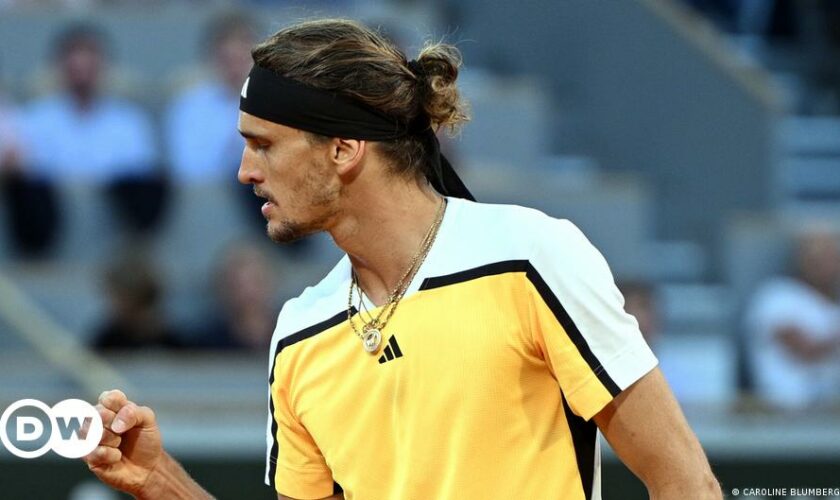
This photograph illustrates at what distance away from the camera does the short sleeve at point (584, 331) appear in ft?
9.27

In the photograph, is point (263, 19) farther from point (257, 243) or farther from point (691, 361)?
point (691, 361)

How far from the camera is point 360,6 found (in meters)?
9.61

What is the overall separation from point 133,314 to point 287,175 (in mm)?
4235

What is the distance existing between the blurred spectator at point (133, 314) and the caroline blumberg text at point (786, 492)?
107 inches

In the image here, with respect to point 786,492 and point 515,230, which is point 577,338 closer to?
point 515,230

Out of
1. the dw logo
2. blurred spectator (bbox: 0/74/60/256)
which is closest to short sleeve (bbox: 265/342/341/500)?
the dw logo

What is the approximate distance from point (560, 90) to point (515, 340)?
7.55 meters

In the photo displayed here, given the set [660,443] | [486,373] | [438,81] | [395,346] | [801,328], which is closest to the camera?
[660,443]

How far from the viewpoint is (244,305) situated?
7.20 metres

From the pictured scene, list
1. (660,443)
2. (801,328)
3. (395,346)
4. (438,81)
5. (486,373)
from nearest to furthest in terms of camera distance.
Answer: (660,443) < (486,373) < (395,346) < (438,81) < (801,328)

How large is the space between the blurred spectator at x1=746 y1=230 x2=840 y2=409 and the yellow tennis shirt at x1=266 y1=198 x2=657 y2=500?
4.44 meters

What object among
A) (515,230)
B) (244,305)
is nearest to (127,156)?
(244,305)

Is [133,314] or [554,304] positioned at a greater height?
[554,304]

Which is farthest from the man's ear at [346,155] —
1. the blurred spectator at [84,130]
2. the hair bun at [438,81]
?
the blurred spectator at [84,130]
